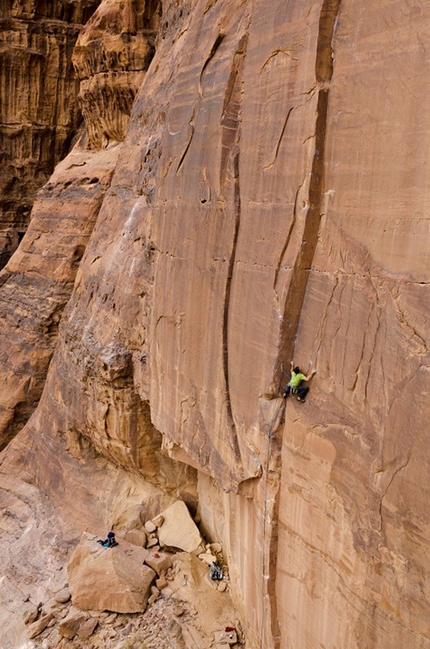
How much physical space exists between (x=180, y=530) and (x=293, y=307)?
4237 millimetres

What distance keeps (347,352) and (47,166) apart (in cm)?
1505

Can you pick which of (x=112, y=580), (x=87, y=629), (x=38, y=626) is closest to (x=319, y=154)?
(x=112, y=580)

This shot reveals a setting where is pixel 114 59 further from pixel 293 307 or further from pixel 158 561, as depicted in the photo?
pixel 158 561

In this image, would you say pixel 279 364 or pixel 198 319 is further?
pixel 198 319

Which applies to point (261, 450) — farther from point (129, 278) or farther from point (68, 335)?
point (68, 335)

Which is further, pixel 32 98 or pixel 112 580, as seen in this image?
pixel 32 98

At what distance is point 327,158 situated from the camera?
4.90 metres

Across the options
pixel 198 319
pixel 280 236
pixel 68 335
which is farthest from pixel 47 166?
pixel 280 236

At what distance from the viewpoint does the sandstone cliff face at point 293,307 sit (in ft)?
13.8

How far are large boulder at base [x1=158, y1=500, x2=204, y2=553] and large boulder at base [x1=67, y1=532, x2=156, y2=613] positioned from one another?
1.31 ft

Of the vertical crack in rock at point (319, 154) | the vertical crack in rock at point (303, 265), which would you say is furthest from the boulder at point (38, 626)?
the vertical crack in rock at point (319, 154)

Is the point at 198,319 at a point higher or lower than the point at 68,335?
higher

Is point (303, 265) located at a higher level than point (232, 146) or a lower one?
lower

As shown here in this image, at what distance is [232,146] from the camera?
611 cm
